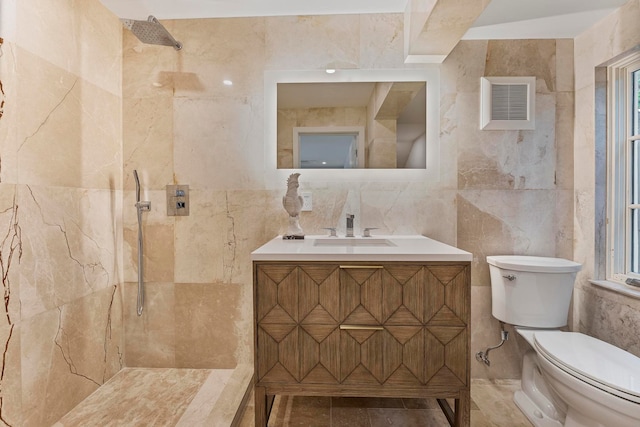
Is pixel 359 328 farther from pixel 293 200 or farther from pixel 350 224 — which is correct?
pixel 293 200

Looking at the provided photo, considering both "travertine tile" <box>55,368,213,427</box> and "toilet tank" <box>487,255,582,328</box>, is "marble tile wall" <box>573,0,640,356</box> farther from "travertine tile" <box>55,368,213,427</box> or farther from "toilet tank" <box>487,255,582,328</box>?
"travertine tile" <box>55,368,213,427</box>

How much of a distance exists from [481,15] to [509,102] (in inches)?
20.6

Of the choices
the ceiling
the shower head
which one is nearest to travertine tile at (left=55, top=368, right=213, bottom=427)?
the shower head

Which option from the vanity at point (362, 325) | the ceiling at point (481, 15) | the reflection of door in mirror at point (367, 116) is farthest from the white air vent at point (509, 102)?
the vanity at point (362, 325)

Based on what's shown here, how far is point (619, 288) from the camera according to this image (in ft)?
5.52

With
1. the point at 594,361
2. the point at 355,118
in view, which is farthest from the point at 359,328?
the point at 355,118

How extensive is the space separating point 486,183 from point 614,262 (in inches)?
31.5

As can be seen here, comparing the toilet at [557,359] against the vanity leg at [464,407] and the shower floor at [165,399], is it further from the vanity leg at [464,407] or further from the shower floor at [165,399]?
the shower floor at [165,399]

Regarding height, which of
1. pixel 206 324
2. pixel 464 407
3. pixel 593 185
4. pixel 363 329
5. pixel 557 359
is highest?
pixel 593 185

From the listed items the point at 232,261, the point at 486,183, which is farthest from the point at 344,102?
the point at 232,261

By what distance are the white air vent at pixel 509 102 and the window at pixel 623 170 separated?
15.3 inches

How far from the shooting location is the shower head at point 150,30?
5.36 ft

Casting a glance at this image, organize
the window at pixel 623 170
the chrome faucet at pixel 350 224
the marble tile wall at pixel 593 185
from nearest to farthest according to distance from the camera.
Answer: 1. the marble tile wall at pixel 593 185
2. the window at pixel 623 170
3. the chrome faucet at pixel 350 224

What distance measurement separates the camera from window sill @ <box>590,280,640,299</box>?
5.25 feet
